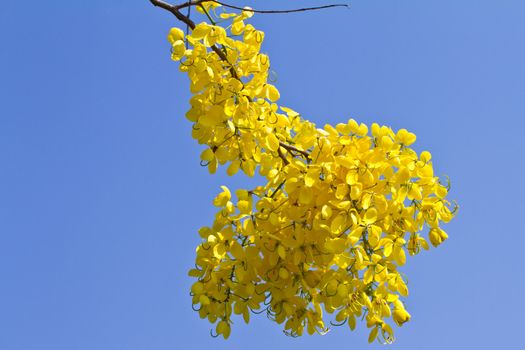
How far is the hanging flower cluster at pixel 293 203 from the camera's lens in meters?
2.81

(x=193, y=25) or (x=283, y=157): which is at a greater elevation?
(x=193, y=25)

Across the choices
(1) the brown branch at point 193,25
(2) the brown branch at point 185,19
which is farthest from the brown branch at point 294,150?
(2) the brown branch at point 185,19

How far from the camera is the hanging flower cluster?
9.21 ft

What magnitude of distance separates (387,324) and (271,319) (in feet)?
1.44

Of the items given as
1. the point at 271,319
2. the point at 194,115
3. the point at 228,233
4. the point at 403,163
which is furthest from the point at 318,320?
the point at 194,115

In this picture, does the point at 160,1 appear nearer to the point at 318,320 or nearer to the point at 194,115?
the point at 194,115

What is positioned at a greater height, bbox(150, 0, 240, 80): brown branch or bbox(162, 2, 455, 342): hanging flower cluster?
bbox(150, 0, 240, 80): brown branch

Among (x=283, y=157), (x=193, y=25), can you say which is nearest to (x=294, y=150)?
(x=283, y=157)

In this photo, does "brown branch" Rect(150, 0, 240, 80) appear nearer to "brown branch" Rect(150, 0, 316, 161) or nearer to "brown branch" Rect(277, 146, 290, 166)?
"brown branch" Rect(150, 0, 316, 161)

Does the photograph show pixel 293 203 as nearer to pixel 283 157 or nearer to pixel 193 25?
pixel 283 157

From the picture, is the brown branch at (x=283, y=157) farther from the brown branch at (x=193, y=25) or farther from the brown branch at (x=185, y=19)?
the brown branch at (x=185, y=19)

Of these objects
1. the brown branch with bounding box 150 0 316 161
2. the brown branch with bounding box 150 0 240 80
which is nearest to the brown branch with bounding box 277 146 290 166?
the brown branch with bounding box 150 0 316 161

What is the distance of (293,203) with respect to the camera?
2883 millimetres

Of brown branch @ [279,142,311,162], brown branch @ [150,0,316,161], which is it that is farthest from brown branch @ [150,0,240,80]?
brown branch @ [279,142,311,162]
